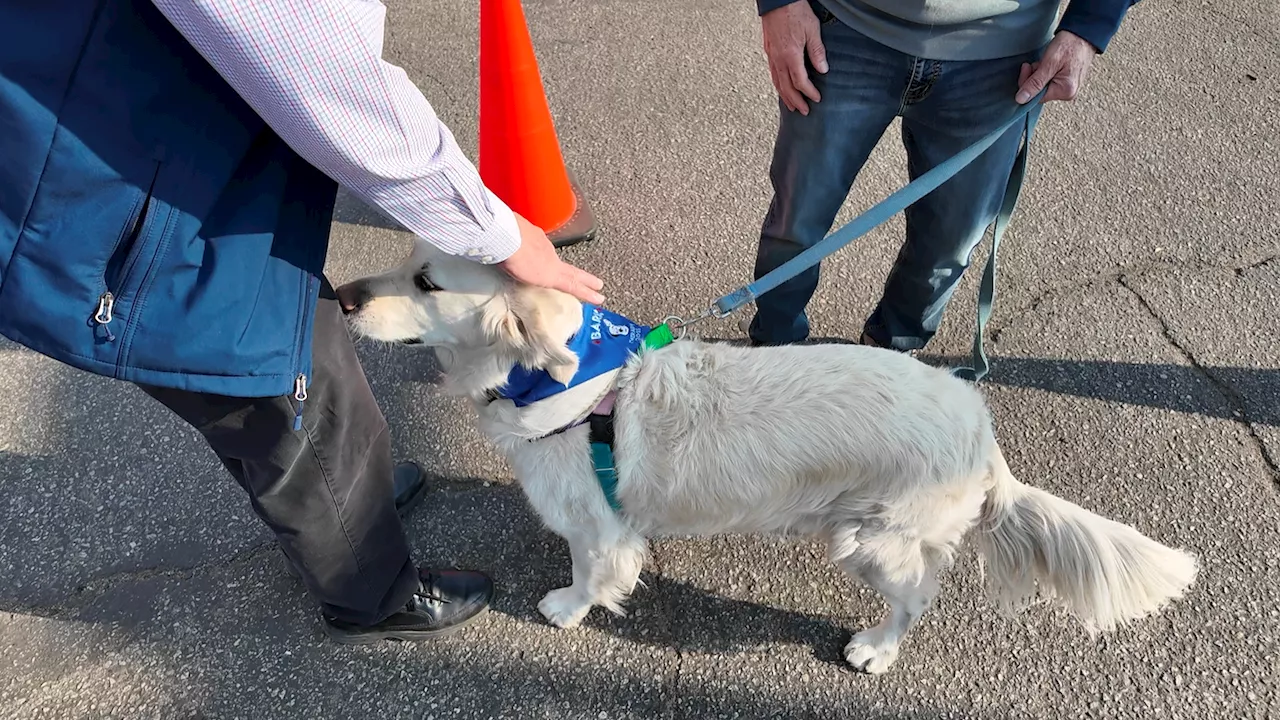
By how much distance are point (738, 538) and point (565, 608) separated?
0.66 m

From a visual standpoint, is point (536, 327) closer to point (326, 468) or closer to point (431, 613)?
point (326, 468)

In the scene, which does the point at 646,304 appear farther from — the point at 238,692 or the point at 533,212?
the point at 238,692

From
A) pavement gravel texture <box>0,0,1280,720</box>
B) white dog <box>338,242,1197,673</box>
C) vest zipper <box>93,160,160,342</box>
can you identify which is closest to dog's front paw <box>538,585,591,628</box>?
pavement gravel texture <box>0,0,1280,720</box>

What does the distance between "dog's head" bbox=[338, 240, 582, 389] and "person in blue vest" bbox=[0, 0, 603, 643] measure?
6.3 inches

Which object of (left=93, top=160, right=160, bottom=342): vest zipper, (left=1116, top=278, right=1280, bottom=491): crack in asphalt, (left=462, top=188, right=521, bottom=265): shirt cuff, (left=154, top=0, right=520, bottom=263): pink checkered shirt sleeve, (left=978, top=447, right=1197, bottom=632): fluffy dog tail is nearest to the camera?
(left=154, top=0, right=520, bottom=263): pink checkered shirt sleeve

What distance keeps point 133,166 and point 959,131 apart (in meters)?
2.11

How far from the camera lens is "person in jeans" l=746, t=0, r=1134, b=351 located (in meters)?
1.94

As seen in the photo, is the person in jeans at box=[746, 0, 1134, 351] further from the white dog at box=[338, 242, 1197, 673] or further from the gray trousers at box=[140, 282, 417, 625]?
the gray trousers at box=[140, 282, 417, 625]

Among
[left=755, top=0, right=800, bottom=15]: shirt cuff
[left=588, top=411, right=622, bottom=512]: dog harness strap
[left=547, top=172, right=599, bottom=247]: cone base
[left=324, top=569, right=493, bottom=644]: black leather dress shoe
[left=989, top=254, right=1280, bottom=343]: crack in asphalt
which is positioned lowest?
[left=324, top=569, right=493, bottom=644]: black leather dress shoe

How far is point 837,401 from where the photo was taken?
6.04ft

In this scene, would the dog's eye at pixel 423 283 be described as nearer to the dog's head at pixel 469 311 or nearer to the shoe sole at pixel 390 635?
the dog's head at pixel 469 311

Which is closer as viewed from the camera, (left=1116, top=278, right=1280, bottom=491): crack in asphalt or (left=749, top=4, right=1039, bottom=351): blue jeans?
(left=749, top=4, right=1039, bottom=351): blue jeans

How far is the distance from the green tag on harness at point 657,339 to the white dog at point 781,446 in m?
0.03

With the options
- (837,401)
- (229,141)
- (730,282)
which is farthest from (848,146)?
(229,141)
